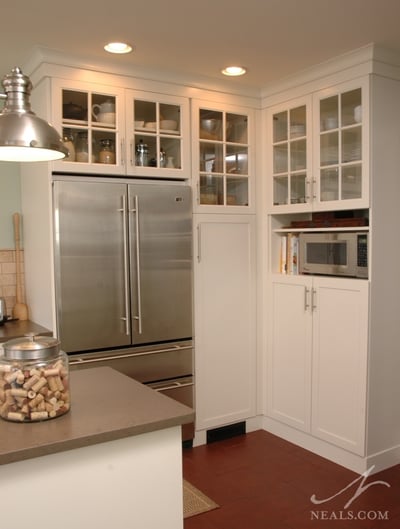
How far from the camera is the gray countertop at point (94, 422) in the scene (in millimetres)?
1391

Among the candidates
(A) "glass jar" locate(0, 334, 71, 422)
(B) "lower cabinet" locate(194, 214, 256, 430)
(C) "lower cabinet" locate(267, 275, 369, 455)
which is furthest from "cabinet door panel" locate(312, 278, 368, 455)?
(A) "glass jar" locate(0, 334, 71, 422)

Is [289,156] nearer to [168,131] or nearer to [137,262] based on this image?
[168,131]

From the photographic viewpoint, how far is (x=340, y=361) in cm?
316

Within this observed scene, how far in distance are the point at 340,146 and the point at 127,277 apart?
5.10 ft

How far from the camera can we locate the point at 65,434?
57.0 inches

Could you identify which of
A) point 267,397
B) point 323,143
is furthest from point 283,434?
point 323,143

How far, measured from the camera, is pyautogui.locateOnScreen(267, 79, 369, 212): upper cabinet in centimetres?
302

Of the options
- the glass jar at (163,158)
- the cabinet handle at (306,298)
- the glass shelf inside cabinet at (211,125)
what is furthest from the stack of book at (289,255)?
the glass jar at (163,158)

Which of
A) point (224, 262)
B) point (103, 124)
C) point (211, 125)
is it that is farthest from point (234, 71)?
point (224, 262)

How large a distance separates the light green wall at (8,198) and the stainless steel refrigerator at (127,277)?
74 cm

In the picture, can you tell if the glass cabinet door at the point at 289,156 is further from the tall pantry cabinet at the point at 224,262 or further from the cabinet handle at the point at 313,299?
the cabinet handle at the point at 313,299

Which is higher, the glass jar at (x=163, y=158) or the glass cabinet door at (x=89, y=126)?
the glass cabinet door at (x=89, y=126)

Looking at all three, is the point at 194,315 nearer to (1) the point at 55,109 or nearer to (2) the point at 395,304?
(2) the point at 395,304

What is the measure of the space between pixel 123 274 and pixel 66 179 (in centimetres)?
67
